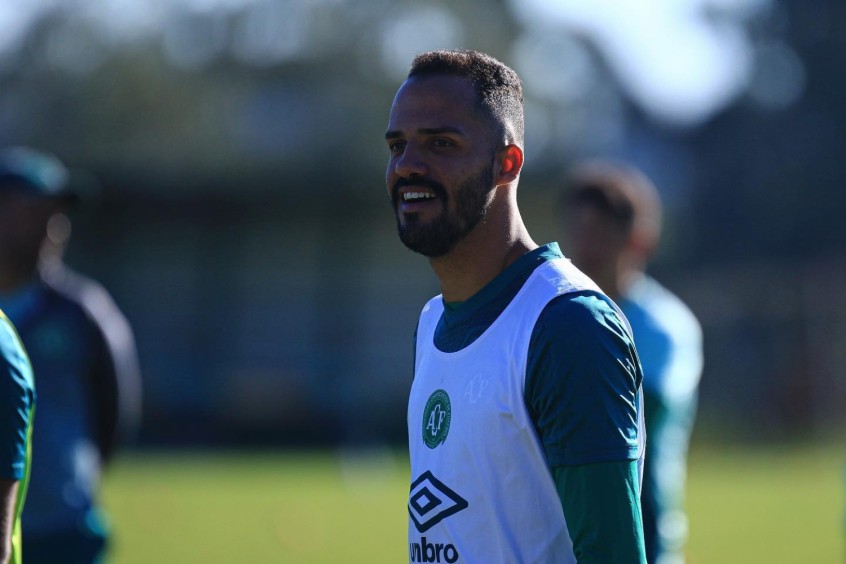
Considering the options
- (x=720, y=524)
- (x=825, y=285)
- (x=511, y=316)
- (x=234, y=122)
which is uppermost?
(x=234, y=122)

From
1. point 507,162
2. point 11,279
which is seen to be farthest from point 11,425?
point 11,279

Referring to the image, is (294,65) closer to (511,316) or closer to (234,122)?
(234,122)

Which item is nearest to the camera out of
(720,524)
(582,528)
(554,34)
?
(582,528)

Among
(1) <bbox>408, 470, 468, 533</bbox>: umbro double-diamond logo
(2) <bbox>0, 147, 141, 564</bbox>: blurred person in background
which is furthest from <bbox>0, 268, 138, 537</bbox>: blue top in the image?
(1) <bbox>408, 470, 468, 533</bbox>: umbro double-diamond logo

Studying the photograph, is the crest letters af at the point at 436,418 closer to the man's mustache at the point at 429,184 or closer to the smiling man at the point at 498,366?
the smiling man at the point at 498,366

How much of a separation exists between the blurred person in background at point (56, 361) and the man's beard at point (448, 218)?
2.82 m

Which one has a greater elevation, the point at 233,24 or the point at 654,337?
the point at 233,24

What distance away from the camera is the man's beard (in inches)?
142

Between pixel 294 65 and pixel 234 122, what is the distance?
9.41ft

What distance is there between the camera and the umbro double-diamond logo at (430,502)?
3461mm

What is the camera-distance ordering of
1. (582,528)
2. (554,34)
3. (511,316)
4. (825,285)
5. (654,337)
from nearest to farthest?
1. (582,528)
2. (511,316)
3. (654,337)
4. (825,285)
5. (554,34)

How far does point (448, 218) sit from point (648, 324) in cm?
232

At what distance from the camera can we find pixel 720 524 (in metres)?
15.3

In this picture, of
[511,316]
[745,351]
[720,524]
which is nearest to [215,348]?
[745,351]
